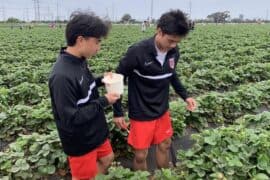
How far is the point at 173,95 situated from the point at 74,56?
194 inches

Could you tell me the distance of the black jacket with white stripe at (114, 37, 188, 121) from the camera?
3268 mm

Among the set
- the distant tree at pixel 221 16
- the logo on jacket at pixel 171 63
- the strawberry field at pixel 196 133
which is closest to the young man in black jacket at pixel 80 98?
the strawberry field at pixel 196 133

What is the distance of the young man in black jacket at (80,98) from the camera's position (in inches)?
101

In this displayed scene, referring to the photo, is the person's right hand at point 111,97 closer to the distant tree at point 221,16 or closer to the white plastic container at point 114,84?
the white plastic container at point 114,84

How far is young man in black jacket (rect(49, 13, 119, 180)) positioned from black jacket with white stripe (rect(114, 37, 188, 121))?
1.45ft

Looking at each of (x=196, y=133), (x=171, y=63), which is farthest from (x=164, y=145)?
(x=196, y=133)

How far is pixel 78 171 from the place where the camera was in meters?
2.93

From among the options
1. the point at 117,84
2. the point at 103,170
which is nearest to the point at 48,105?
the point at 103,170

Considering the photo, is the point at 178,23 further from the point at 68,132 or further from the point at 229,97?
the point at 229,97

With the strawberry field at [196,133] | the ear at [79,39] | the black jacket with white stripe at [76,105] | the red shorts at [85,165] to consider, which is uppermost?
the ear at [79,39]

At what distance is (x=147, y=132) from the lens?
341 centimetres

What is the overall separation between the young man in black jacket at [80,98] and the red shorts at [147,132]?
492mm

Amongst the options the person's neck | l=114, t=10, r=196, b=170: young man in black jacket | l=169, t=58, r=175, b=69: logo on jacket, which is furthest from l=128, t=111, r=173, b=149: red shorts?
the person's neck

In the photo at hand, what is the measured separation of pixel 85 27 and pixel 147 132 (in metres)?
1.22
